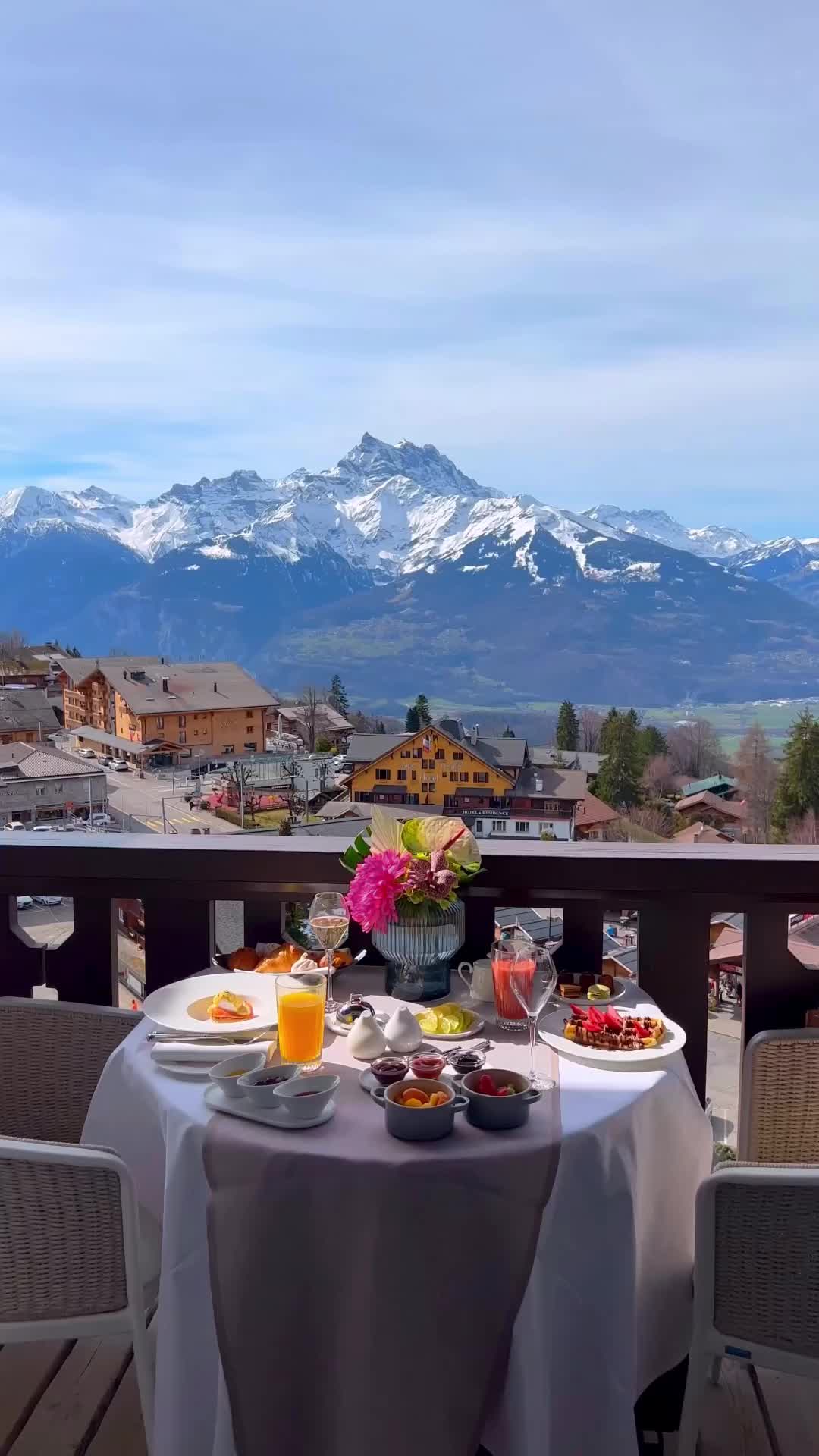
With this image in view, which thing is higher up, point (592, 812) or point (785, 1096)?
point (592, 812)

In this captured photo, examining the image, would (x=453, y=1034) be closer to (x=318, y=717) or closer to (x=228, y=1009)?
(x=228, y=1009)

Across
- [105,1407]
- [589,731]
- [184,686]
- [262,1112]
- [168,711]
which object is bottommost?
[105,1407]

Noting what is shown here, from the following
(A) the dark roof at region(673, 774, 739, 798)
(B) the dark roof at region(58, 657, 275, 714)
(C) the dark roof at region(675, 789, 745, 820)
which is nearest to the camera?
(C) the dark roof at region(675, 789, 745, 820)

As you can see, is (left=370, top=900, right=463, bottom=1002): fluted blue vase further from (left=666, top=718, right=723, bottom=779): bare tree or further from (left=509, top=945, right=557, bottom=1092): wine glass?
(left=666, top=718, right=723, bottom=779): bare tree

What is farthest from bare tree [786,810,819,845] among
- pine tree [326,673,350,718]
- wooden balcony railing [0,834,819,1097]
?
pine tree [326,673,350,718]

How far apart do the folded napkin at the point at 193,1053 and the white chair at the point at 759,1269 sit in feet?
2.33

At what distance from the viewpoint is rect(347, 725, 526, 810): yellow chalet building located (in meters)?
3.45

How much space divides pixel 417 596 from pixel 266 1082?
7.58 metres

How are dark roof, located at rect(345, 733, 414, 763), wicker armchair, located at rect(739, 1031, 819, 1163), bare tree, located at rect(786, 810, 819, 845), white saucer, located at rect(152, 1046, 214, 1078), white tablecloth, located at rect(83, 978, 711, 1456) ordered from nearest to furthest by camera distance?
1. white tablecloth, located at rect(83, 978, 711, 1456)
2. white saucer, located at rect(152, 1046, 214, 1078)
3. wicker armchair, located at rect(739, 1031, 819, 1163)
4. bare tree, located at rect(786, 810, 819, 845)
5. dark roof, located at rect(345, 733, 414, 763)


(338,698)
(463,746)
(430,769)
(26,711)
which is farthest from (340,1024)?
(26,711)

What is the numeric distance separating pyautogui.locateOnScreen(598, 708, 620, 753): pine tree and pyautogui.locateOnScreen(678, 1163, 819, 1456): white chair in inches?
142

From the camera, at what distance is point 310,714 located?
462 cm

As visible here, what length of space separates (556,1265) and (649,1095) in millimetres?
283

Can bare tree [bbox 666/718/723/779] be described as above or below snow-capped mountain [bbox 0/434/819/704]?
below
